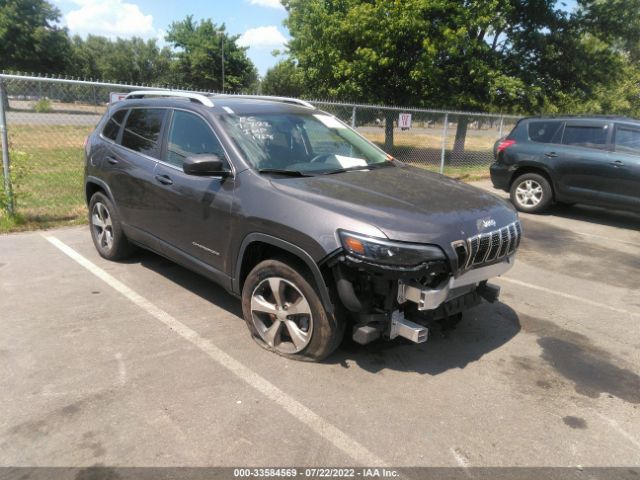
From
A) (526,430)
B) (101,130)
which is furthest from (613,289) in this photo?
(101,130)

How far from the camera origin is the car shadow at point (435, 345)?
3592 mm

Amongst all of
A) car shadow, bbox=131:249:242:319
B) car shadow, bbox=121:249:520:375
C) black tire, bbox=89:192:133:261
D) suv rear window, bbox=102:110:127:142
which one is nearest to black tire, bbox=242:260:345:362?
car shadow, bbox=121:249:520:375

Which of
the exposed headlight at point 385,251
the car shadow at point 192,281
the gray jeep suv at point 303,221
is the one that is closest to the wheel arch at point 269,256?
the gray jeep suv at point 303,221

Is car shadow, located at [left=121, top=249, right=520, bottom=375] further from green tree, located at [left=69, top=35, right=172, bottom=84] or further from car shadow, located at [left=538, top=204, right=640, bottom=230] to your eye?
green tree, located at [left=69, top=35, right=172, bottom=84]

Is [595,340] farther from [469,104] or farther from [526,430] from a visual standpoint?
[469,104]

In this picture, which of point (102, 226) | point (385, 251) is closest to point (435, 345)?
point (385, 251)

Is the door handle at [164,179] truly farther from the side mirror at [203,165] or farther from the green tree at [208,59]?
the green tree at [208,59]

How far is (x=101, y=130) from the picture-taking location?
544 cm

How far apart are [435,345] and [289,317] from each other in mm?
1239

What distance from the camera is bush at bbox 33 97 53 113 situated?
26.2 feet

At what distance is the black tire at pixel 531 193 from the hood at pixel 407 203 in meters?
5.61

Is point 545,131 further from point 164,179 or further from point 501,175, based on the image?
point 164,179

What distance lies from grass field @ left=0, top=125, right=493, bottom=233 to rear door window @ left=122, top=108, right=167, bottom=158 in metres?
2.84

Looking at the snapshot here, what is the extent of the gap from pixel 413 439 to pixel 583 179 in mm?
7198
